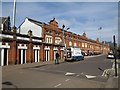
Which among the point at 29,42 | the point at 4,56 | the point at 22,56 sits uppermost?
the point at 29,42

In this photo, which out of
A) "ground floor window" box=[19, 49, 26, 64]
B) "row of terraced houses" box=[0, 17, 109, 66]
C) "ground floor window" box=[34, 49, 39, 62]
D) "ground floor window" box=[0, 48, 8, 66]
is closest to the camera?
"ground floor window" box=[0, 48, 8, 66]

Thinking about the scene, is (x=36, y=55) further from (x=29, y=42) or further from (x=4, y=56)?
(x=4, y=56)

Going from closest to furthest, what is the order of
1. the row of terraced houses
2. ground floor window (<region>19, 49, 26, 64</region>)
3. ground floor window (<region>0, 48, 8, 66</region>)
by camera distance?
ground floor window (<region>0, 48, 8, 66</region>) → the row of terraced houses → ground floor window (<region>19, 49, 26, 64</region>)

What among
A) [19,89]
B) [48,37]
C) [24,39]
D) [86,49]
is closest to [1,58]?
[24,39]

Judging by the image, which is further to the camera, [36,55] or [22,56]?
[36,55]

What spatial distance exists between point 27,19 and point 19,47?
1814 cm

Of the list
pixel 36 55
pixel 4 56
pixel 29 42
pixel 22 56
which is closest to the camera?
pixel 4 56

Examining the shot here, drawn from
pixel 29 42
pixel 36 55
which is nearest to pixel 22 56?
pixel 29 42

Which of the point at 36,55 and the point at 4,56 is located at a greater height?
the point at 4,56

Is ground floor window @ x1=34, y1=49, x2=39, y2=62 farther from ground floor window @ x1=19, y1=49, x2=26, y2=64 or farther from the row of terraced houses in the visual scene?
ground floor window @ x1=19, y1=49, x2=26, y2=64

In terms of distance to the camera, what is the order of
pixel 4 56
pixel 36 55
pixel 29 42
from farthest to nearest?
1. pixel 36 55
2. pixel 29 42
3. pixel 4 56

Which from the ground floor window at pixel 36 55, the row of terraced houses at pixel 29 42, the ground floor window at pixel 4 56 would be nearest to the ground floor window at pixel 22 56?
the row of terraced houses at pixel 29 42

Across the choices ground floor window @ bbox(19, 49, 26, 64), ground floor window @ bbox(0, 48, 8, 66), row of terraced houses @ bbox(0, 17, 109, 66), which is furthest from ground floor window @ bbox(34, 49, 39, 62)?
ground floor window @ bbox(0, 48, 8, 66)

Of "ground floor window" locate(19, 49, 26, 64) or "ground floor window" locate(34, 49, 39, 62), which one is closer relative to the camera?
"ground floor window" locate(19, 49, 26, 64)
